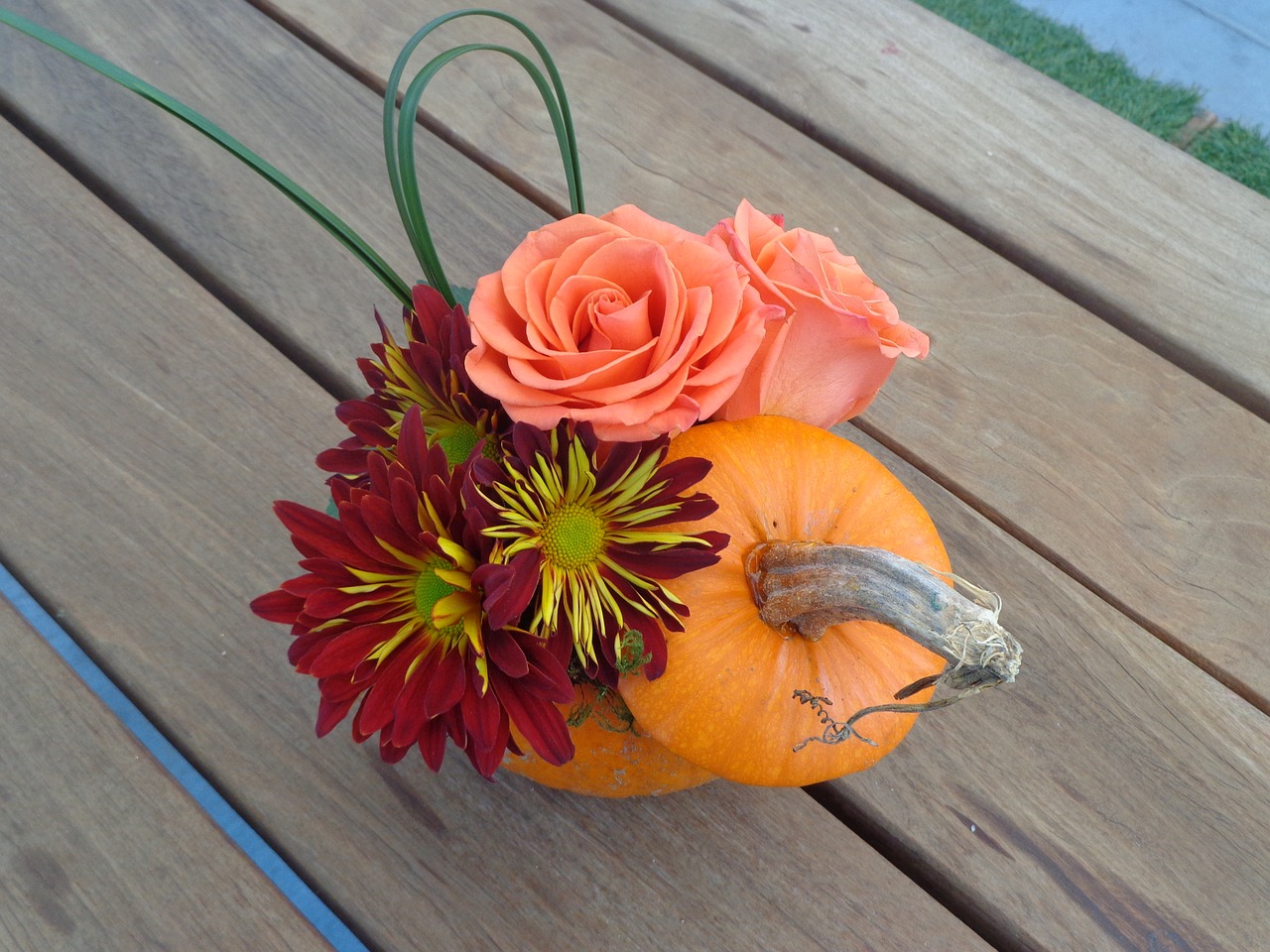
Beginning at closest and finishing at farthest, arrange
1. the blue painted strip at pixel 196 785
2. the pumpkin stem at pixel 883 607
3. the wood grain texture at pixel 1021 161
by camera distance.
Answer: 1. the pumpkin stem at pixel 883 607
2. the wood grain texture at pixel 1021 161
3. the blue painted strip at pixel 196 785

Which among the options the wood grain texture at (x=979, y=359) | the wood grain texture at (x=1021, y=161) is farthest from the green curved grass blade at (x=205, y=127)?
the wood grain texture at (x=1021, y=161)

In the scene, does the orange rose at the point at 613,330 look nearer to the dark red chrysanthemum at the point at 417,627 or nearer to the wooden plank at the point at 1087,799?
the dark red chrysanthemum at the point at 417,627

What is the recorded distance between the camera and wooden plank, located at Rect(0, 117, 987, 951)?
51cm

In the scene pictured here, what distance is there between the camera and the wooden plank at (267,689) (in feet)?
1.68

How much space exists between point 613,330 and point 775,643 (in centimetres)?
15

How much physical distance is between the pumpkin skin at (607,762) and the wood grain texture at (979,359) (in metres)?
0.32

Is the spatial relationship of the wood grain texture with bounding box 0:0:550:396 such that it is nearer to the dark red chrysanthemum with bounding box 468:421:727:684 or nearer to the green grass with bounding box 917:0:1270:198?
the dark red chrysanthemum with bounding box 468:421:727:684

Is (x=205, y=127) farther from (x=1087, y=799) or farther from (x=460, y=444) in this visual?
(x=1087, y=799)

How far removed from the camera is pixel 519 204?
2.47ft

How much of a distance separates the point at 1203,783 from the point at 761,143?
22.6 inches

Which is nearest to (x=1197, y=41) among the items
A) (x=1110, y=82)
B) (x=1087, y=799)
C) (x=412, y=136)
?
(x=1110, y=82)

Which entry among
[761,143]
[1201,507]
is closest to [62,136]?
[761,143]

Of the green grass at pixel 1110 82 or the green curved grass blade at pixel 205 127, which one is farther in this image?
the green grass at pixel 1110 82

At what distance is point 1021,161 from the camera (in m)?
0.81
